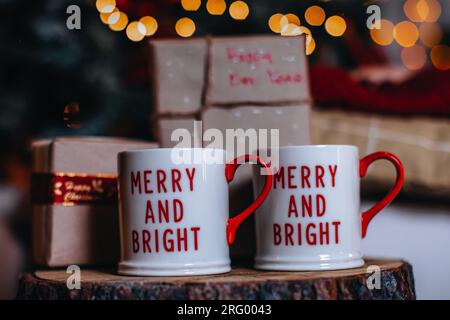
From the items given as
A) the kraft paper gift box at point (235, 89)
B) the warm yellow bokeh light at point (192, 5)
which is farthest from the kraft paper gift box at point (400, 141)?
the warm yellow bokeh light at point (192, 5)

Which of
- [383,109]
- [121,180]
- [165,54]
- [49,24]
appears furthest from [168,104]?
[49,24]

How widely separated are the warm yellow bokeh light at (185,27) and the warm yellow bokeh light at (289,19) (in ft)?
0.83

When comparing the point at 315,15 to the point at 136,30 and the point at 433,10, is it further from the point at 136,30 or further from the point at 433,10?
the point at 433,10

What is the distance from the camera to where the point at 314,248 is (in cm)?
73

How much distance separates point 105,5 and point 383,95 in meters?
0.80

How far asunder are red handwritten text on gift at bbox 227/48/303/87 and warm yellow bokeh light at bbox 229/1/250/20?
0.87 metres

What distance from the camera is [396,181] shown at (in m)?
0.76

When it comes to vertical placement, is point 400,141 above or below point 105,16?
below

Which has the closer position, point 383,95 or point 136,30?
point 383,95

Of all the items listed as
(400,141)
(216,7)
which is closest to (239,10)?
(216,7)

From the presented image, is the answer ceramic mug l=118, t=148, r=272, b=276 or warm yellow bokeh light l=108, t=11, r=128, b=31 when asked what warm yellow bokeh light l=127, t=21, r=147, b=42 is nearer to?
warm yellow bokeh light l=108, t=11, r=128, b=31

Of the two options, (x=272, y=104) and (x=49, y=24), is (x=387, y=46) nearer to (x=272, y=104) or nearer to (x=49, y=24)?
(x=49, y=24)

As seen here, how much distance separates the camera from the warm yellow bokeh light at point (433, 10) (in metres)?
2.57
